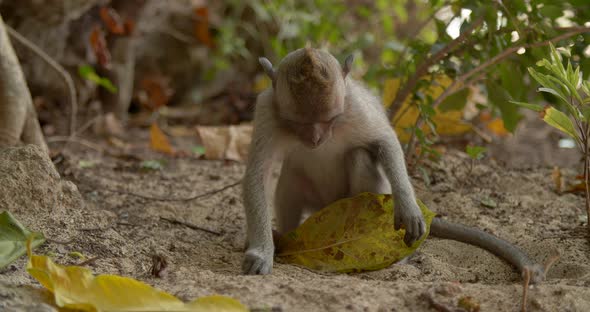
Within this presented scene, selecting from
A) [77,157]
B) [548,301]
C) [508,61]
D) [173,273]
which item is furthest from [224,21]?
[548,301]

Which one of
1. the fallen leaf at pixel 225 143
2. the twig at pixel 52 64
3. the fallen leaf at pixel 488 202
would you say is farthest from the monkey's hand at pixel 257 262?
the twig at pixel 52 64

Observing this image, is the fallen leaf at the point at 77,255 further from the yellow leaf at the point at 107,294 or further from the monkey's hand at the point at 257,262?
the monkey's hand at the point at 257,262

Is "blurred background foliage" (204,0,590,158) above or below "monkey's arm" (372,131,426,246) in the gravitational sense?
above

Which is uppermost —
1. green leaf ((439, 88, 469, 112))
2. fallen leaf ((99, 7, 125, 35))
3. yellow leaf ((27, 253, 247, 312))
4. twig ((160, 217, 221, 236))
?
fallen leaf ((99, 7, 125, 35))

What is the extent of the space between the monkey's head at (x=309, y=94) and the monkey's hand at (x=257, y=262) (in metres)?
0.59

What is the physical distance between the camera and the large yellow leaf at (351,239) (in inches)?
132

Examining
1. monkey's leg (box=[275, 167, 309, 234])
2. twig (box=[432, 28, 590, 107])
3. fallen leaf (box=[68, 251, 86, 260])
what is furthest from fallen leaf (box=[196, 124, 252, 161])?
fallen leaf (box=[68, 251, 86, 260])

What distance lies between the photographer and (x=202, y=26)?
26.9ft

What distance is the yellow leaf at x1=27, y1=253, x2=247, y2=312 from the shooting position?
233 cm

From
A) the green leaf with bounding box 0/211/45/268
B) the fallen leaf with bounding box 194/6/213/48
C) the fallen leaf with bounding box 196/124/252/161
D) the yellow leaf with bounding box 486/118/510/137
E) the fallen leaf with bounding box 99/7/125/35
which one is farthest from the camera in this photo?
the fallen leaf with bounding box 194/6/213/48

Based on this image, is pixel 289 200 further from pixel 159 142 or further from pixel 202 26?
pixel 202 26

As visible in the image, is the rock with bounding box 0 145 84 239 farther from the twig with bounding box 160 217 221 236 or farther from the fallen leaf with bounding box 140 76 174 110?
the fallen leaf with bounding box 140 76 174 110

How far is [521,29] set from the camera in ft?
12.9

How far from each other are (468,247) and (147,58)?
5728mm
